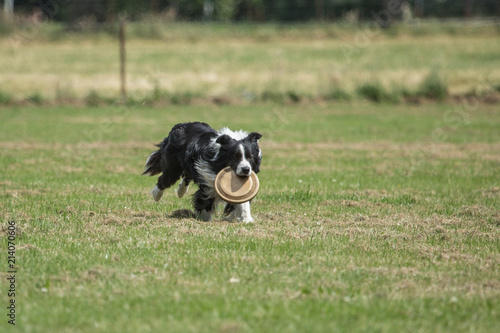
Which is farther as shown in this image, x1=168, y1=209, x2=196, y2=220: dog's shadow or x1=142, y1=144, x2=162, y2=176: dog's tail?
x1=142, y1=144, x2=162, y2=176: dog's tail

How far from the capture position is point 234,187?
27.8 feet

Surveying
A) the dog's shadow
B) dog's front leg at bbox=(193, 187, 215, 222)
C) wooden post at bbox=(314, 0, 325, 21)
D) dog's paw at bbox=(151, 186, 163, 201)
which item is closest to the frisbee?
dog's front leg at bbox=(193, 187, 215, 222)

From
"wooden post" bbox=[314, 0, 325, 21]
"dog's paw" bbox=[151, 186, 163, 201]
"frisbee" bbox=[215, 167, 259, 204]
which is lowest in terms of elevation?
"dog's paw" bbox=[151, 186, 163, 201]

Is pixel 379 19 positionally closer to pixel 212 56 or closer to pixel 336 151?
pixel 212 56

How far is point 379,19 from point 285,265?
38476mm

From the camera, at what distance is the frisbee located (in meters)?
8.41

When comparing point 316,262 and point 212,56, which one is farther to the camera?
point 212,56

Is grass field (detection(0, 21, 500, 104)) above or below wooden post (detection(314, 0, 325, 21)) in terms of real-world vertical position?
below

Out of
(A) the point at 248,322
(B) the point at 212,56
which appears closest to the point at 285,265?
(A) the point at 248,322

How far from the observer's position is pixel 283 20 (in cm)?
4347

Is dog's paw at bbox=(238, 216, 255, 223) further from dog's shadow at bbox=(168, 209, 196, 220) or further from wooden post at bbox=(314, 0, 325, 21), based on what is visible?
wooden post at bbox=(314, 0, 325, 21)

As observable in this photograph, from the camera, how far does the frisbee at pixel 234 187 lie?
841cm

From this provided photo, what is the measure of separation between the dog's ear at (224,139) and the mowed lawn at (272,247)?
3.33 ft

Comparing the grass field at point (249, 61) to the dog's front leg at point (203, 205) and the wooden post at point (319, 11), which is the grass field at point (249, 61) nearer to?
the wooden post at point (319, 11)
